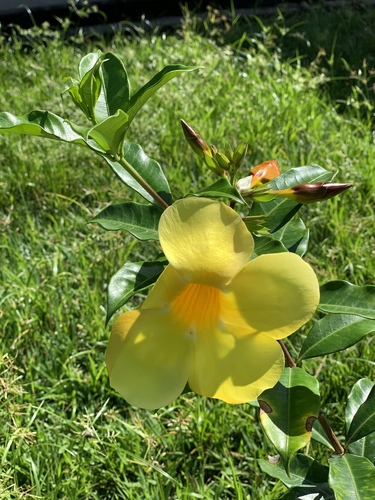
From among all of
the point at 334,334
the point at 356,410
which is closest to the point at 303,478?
the point at 356,410

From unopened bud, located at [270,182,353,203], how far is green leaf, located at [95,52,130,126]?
0.90 ft

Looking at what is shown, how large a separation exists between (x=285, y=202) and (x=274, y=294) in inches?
14.5

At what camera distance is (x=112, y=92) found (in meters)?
0.93

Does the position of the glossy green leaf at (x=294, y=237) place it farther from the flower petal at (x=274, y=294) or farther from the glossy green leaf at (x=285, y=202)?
the flower petal at (x=274, y=294)

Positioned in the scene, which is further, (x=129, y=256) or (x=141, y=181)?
(x=129, y=256)

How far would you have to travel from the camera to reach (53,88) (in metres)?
3.30

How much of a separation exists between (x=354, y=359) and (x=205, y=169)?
1.16 metres

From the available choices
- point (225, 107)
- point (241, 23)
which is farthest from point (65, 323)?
point (241, 23)

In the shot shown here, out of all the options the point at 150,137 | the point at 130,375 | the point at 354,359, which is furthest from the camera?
the point at 150,137

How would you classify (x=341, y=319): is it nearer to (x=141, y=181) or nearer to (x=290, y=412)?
(x=290, y=412)

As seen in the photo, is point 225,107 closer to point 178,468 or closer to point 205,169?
point 205,169

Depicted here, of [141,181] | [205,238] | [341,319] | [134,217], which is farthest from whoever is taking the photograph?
[341,319]

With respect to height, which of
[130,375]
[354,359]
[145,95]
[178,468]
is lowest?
[178,468]

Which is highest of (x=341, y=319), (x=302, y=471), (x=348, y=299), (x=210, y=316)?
(x=210, y=316)
